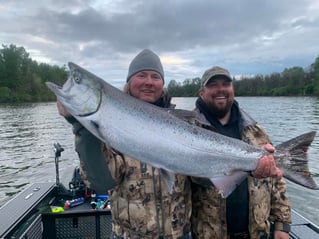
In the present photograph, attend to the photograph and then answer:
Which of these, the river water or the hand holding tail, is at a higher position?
the hand holding tail

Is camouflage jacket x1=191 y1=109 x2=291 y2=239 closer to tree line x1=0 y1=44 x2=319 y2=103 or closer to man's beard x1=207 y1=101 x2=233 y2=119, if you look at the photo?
man's beard x1=207 y1=101 x2=233 y2=119

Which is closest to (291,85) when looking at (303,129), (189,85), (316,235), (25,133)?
(189,85)

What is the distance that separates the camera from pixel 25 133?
2588 cm

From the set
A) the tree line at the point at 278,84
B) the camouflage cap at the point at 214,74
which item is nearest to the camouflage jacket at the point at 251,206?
the camouflage cap at the point at 214,74

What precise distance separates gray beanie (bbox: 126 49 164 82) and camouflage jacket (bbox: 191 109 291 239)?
2.10 ft

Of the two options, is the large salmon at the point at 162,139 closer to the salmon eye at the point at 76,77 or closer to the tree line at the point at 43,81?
the salmon eye at the point at 76,77

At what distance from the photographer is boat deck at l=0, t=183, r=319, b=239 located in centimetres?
465

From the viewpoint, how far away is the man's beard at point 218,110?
3.90 meters

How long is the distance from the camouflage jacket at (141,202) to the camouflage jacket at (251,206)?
0.54 meters

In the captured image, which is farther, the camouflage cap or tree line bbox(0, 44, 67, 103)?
tree line bbox(0, 44, 67, 103)

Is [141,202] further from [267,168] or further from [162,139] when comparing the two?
[267,168]

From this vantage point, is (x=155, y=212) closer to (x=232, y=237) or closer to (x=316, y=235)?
(x=232, y=237)

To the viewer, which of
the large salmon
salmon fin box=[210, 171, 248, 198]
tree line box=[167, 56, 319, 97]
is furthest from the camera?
tree line box=[167, 56, 319, 97]

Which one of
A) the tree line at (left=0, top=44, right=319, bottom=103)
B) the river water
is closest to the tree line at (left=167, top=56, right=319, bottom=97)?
the tree line at (left=0, top=44, right=319, bottom=103)
